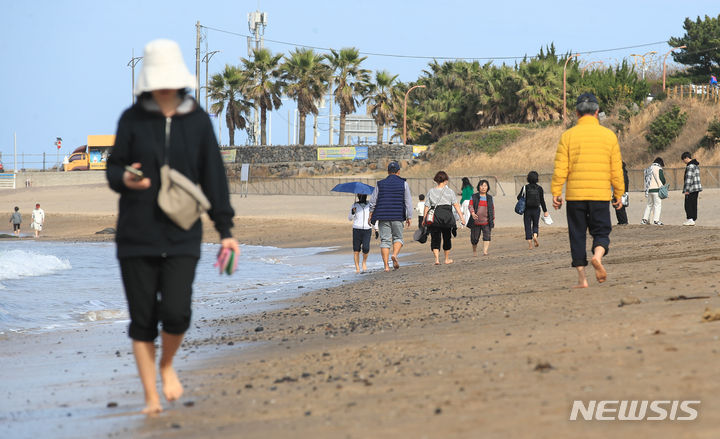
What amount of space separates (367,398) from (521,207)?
503 inches

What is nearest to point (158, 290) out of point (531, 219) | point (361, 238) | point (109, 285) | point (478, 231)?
point (361, 238)

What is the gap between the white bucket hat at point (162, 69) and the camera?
4.14m

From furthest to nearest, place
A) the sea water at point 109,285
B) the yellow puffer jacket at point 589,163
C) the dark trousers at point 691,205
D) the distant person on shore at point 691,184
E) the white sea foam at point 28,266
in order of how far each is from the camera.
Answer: the dark trousers at point 691,205
the distant person on shore at point 691,184
the white sea foam at point 28,266
the sea water at point 109,285
the yellow puffer jacket at point 589,163

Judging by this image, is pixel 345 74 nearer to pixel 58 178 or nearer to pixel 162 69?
pixel 58 178

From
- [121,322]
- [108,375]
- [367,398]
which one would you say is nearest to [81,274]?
[121,322]

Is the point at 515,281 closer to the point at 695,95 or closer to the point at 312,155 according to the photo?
the point at 695,95

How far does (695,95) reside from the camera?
48688mm

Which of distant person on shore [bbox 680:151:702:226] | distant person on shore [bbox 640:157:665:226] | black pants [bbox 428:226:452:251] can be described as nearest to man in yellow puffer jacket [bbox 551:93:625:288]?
black pants [bbox 428:226:452:251]

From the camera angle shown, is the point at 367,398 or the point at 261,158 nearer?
the point at 367,398

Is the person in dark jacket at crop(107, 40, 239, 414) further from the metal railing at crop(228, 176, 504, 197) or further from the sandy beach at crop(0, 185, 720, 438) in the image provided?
the metal railing at crop(228, 176, 504, 197)

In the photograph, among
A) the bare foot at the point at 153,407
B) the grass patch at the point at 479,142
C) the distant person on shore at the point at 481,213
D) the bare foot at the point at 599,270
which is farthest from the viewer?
the grass patch at the point at 479,142

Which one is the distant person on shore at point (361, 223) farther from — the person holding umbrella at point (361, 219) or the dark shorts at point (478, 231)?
the dark shorts at point (478, 231)

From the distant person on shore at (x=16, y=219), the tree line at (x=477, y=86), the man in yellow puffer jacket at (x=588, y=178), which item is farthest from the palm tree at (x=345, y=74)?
the man in yellow puffer jacket at (x=588, y=178)

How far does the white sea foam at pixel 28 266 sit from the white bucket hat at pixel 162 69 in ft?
43.2
